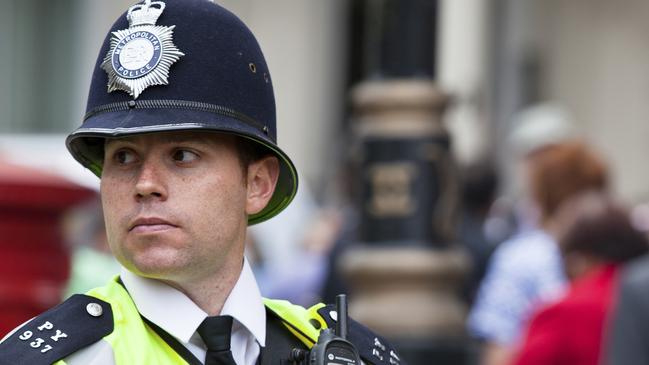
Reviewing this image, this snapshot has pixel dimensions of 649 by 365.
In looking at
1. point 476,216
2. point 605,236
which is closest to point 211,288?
point 605,236

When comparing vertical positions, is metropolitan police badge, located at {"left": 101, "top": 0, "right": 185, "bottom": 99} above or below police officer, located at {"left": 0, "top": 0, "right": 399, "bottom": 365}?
above

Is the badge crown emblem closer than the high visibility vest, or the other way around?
the high visibility vest

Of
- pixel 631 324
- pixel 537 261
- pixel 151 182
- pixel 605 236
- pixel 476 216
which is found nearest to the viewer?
pixel 151 182

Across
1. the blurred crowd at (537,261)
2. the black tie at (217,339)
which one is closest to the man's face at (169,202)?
the black tie at (217,339)

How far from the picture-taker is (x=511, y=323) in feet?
26.7

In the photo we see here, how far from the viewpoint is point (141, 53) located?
3.26 meters

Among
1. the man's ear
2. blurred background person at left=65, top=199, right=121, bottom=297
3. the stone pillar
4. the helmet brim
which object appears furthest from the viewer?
the stone pillar

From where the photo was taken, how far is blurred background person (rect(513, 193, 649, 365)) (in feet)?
22.1

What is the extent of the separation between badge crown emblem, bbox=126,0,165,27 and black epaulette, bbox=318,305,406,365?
75 cm

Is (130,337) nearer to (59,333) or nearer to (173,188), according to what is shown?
(59,333)

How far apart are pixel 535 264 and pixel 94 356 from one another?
5.13m

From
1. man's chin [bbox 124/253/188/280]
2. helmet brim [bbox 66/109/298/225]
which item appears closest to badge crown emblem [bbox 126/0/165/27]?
helmet brim [bbox 66/109/298/225]

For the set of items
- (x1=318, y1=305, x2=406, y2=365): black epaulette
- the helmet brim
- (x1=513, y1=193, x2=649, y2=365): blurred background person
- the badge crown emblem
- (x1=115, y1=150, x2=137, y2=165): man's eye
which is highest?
the badge crown emblem

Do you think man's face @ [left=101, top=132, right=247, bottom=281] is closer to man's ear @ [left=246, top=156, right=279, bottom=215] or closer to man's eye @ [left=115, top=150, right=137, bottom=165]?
man's eye @ [left=115, top=150, right=137, bottom=165]
